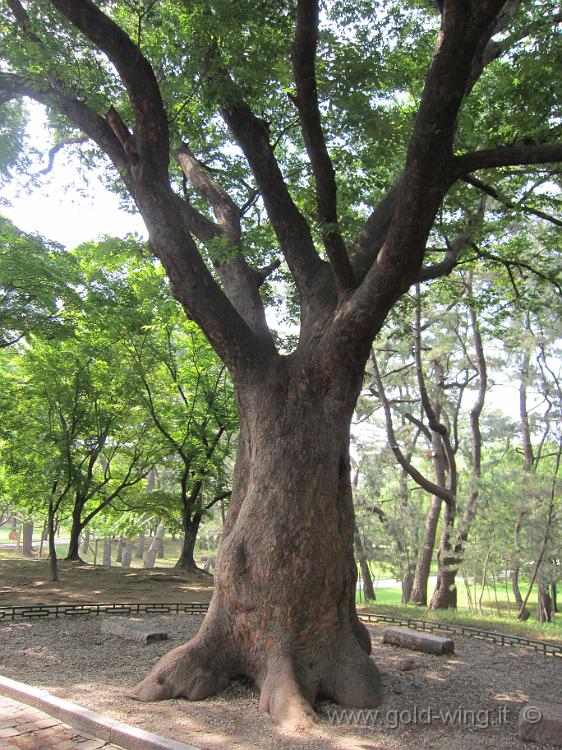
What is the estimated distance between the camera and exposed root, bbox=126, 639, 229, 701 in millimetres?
4923

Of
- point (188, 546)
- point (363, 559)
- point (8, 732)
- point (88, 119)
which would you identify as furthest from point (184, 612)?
point (363, 559)

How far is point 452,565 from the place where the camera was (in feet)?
49.7

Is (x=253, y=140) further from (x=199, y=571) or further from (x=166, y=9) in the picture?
(x=199, y=571)

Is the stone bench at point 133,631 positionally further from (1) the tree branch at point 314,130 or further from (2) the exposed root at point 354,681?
(1) the tree branch at point 314,130

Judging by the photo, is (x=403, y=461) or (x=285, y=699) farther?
(x=403, y=461)

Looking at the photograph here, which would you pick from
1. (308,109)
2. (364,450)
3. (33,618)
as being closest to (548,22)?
(308,109)

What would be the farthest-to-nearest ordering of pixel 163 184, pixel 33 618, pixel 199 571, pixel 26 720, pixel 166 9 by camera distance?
pixel 199 571, pixel 33 618, pixel 166 9, pixel 163 184, pixel 26 720

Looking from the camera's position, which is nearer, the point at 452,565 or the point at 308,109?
the point at 308,109

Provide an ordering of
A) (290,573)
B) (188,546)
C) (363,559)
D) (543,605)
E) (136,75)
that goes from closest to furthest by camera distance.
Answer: (290,573) < (136,75) < (188,546) < (543,605) < (363,559)

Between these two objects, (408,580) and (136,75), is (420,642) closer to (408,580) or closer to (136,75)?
(136,75)

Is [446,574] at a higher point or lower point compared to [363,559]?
higher

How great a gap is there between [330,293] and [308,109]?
81.1 inches

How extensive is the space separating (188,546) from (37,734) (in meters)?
10.9

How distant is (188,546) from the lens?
14758 mm
